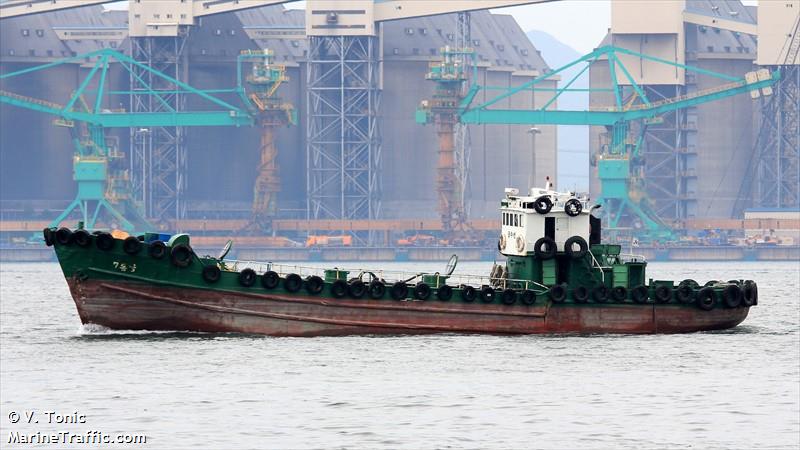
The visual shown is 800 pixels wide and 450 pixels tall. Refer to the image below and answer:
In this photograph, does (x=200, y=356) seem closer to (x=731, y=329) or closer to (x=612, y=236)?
(x=731, y=329)

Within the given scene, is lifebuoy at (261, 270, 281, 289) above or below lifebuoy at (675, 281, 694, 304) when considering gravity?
above

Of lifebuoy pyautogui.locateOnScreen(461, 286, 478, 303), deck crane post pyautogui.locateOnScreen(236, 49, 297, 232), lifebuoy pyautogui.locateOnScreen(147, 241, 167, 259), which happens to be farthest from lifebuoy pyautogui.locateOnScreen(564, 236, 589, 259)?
deck crane post pyautogui.locateOnScreen(236, 49, 297, 232)

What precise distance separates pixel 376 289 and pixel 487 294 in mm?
3441

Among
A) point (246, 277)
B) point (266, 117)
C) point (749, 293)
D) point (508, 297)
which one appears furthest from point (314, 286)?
point (266, 117)

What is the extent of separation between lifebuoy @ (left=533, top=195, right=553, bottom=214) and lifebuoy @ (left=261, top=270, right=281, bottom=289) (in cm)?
823

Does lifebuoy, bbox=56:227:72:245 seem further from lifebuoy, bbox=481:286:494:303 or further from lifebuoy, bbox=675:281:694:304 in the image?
lifebuoy, bbox=675:281:694:304

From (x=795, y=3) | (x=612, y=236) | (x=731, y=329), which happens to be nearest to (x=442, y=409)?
(x=731, y=329)

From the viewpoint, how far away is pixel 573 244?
2112 inches

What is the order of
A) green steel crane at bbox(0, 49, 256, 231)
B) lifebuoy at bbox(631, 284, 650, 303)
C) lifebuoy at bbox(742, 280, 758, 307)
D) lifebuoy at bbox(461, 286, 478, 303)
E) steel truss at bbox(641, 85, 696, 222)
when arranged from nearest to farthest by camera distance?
lifebuoy at bbox(461, 286, 478, 303), lifebuoy at bbox(631, 284, 650, 303), lifebuoy at bbox(742, 280, 758, 307), green steel crane at bbox(0, 49, 256, 231), steel truss at bbox(641, 85, 696, 222)

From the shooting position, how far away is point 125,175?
175750 mm

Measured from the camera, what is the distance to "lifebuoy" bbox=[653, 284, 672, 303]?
54778 mm

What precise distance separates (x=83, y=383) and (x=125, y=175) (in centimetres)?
13388

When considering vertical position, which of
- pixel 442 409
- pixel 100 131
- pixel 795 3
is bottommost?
pixel 442 409

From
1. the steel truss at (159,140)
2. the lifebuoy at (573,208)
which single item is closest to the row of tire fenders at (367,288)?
the lifebuoy at (573,208)
